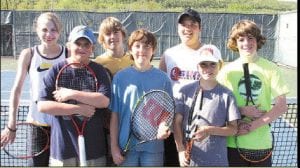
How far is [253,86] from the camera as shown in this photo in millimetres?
2035

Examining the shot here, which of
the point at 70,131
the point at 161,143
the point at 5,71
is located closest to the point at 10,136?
the point at 70,131

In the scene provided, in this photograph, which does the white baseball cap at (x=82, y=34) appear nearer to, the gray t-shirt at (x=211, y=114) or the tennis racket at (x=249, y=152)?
the gray t-shirt at (x=211, y=114)

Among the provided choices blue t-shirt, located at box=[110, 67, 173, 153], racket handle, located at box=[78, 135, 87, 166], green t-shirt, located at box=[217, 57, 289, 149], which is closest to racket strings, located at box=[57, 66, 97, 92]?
blue t-shirt, located at box=[110, 67, 173, 153]

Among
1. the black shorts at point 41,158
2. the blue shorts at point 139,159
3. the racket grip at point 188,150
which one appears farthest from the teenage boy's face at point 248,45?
the black shorts at point 41,158

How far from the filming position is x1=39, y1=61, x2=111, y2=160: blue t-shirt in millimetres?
1935

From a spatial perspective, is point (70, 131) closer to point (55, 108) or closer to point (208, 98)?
point (55, 108)

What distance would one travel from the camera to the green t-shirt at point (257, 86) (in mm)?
2031

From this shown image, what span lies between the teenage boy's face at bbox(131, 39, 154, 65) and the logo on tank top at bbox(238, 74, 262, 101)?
0.45 meters

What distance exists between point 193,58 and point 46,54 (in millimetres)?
701

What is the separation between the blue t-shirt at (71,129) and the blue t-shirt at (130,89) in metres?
0.06

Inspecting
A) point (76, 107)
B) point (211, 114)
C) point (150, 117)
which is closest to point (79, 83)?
point (76, 107)

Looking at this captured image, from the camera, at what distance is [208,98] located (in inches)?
77.3

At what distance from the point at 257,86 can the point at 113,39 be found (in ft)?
2.35

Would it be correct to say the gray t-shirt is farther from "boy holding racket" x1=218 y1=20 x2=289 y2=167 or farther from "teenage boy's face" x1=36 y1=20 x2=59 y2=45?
"teenage boy's face" x1=36 y1=20 x2=59 y2=45
